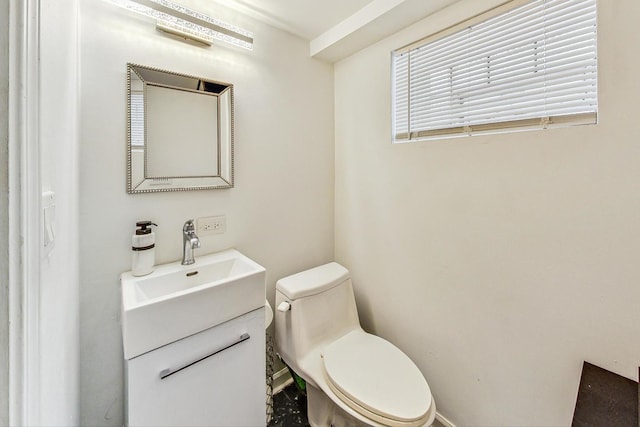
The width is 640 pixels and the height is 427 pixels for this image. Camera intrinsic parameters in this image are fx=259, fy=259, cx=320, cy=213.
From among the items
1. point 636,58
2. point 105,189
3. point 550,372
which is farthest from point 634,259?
point 105,189

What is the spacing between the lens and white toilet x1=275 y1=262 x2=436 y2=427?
106cm

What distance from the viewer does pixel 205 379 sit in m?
1.04

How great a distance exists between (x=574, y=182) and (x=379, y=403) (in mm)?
1133

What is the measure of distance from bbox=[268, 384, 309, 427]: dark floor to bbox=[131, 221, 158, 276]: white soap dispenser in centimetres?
110

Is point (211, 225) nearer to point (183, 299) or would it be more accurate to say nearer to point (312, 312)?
point (183, 299)

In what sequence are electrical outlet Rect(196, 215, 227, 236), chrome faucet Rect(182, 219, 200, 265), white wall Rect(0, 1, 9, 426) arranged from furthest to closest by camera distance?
electrical outlet Rect(196, 215, 227, 236) → chrome faucet Rect(182, 219, 200, 265) → white wall Rect(0, 1, 9, 426)

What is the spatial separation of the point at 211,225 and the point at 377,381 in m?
1.11

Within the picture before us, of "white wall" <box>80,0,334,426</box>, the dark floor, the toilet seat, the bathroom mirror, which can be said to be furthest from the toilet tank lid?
the dark floor

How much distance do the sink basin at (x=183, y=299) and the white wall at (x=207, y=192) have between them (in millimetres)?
134

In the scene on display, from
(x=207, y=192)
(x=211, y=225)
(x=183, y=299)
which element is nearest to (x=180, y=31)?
(x=207, y=192)

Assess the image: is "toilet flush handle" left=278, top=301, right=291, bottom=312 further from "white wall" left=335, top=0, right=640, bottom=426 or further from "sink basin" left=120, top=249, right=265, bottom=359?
"white wall" left=335, top=0, right=640, bottom=426

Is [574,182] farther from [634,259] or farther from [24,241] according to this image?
[24,241]

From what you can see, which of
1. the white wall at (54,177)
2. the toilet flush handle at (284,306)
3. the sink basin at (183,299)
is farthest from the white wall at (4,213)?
the toilet flush handle at (284,306)

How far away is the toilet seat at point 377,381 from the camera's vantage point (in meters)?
1.02
